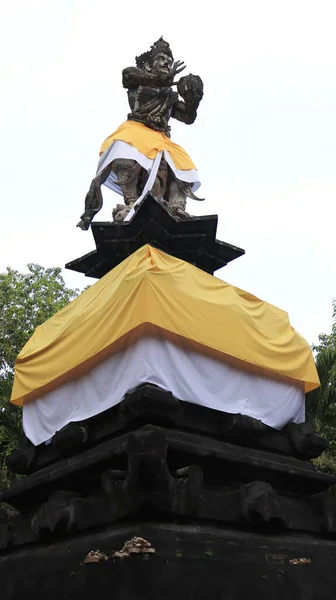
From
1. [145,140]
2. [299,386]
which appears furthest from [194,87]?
[299,386]

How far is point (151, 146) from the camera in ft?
24.1

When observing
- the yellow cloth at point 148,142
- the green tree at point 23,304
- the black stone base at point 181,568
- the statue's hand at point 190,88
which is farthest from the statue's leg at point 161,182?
the green tree at point 23,304

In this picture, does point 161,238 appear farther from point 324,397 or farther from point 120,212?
point 324,397

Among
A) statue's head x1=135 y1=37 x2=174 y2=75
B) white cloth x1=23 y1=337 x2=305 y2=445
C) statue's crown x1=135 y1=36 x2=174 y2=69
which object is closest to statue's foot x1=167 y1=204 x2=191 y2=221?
statue's head x1=135 y1=37 x2=174 y2=75

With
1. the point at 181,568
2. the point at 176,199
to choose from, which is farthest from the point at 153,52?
the point at 181,568

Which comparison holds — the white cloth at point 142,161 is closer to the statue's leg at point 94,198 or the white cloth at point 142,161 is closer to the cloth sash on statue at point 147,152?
the cloth sash on statue at point 147,152

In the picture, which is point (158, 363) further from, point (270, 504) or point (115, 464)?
point (270, 504)

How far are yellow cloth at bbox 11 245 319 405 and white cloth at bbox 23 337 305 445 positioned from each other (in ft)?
0.33

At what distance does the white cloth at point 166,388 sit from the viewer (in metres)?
5.38

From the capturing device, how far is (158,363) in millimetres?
5336

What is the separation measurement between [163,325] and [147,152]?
2722mm

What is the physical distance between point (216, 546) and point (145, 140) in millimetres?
4645

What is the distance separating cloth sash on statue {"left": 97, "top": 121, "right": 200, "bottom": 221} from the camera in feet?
23.7

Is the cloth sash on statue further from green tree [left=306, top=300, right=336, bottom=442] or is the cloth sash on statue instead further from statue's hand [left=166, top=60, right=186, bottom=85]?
green tree [left=306, top=300, right=336, bottom=442]
